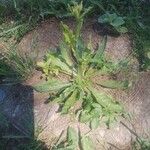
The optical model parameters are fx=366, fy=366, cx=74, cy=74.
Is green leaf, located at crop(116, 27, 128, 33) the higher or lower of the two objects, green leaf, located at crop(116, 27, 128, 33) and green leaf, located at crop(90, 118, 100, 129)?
the higher

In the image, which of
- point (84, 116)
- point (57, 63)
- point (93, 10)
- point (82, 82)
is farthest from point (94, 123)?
point (93, 10)

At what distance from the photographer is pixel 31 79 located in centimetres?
360

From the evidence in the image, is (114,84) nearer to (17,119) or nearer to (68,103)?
(68,103)

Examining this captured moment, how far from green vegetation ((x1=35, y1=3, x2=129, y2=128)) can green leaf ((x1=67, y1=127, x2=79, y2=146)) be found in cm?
13

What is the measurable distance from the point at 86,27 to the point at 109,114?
1.03m

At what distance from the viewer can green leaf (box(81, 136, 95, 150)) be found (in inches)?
124

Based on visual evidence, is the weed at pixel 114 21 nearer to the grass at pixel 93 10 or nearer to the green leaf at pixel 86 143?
the grass at pixel 93 10

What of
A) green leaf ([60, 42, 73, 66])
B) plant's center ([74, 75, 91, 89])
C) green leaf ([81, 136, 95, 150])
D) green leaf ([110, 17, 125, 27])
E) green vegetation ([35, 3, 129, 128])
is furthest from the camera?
green leaf ([110, 17, 125, 27])


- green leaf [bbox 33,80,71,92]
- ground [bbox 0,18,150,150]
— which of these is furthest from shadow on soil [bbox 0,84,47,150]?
green leaf [bbox 33,80,71,92]

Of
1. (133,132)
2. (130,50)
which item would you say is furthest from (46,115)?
(130,50)

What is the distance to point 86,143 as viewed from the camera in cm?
317

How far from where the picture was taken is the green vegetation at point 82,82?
3.27m

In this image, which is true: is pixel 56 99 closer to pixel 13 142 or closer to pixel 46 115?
pixel 46 115

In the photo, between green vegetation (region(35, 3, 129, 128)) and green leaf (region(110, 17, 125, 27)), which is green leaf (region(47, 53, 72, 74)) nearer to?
green vegetation (region(35, 3, 129, 128))
